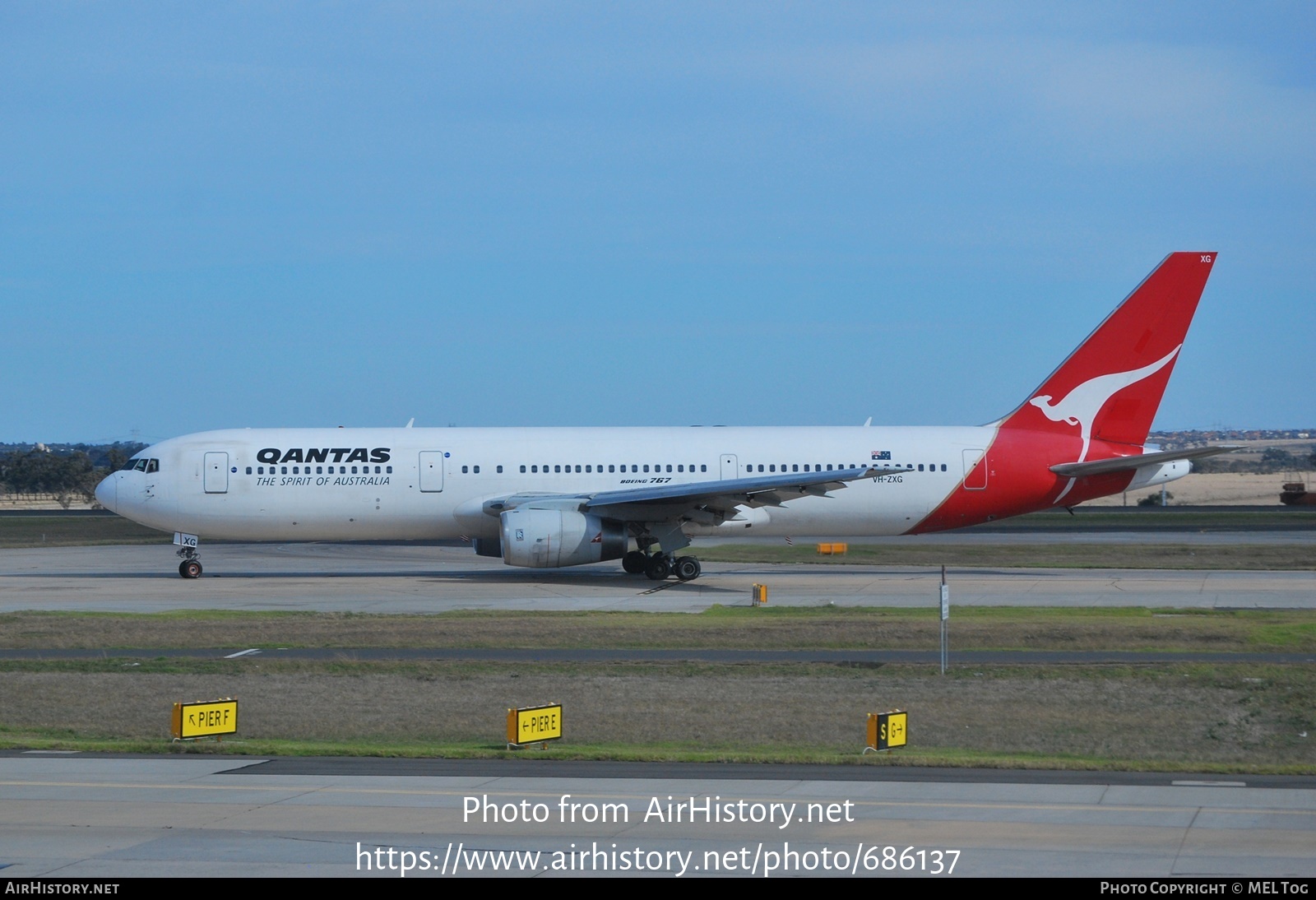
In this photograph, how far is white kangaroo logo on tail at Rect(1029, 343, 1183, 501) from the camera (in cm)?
3672

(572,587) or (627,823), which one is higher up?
(572,587)

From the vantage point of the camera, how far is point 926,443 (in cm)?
3653

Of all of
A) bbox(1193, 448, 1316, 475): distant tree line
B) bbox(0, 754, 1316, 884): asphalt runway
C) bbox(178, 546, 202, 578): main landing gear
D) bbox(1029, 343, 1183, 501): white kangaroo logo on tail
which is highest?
bbox(1193, 448, 1316, 475): distant tree line

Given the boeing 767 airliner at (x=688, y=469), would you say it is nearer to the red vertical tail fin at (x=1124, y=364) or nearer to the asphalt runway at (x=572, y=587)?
the red vertical tail fin at (x=1124, y=364)

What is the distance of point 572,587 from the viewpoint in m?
33.5

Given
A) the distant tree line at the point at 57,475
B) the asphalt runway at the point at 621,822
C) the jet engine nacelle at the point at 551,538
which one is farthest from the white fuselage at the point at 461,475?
the distant tree line at the point at 57,475

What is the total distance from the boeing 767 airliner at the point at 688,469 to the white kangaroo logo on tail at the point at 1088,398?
1.8 inches

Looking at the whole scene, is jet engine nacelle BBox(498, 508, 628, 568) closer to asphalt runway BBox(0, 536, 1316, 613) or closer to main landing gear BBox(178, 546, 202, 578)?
asphalt runway BBox(0, 536, 1316, 613)

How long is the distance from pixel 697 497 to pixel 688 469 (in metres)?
3.35

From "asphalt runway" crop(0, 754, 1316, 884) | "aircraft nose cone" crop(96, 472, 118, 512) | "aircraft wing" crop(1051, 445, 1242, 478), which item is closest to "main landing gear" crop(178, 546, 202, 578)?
"aircraft nose cone" crop(96, 472, 118, 512)

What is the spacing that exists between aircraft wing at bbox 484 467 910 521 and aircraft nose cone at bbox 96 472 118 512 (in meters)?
9.96

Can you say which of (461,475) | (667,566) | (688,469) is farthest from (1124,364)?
(461,475)

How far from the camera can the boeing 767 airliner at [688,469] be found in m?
35.6

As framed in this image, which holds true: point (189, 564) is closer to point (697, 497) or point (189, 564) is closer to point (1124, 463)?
point (697, 497)
